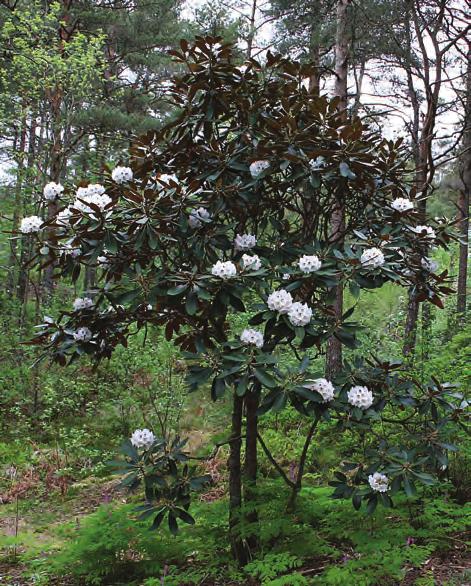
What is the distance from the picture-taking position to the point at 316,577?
2.27 metres

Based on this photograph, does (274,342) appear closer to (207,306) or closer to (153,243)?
(207,306)

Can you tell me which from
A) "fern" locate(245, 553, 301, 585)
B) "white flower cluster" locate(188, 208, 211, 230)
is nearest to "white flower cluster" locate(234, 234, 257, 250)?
"white flower cluster" locate(188, 208, 211, 230)

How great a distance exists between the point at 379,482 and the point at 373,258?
926 mm

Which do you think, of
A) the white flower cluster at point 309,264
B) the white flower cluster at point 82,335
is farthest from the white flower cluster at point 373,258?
the white flower cluster at point 82,335

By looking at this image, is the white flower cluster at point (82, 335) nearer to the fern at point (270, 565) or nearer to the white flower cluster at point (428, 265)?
the fern at point (270, 565)

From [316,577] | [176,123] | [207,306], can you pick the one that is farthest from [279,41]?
[316,577]

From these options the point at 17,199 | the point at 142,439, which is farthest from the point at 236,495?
the point at 17,199

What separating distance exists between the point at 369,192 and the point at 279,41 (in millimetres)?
7965

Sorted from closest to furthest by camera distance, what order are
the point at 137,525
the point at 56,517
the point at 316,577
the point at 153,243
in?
the point at 153,243
the point at 316,577
the point at 137,525
the point at 56,517

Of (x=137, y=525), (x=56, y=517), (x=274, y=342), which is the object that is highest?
(x=274, y=342)

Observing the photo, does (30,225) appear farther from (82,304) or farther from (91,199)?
(82,304)

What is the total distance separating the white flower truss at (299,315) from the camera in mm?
2057

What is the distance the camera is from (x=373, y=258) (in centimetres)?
217

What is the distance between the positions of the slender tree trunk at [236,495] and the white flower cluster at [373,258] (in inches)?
36.4
